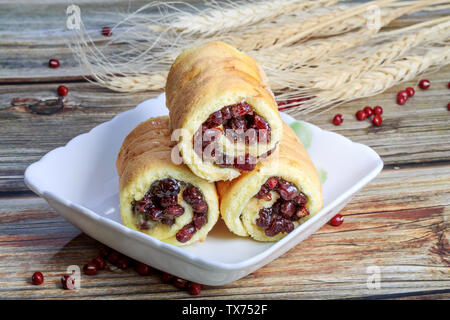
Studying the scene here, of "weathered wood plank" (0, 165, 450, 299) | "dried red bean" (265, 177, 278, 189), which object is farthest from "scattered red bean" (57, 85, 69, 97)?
"dried red bean" (265, 177, 278, 189)

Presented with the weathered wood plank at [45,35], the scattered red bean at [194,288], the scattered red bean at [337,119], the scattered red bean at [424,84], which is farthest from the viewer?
the weathered wood plank at [45,35]

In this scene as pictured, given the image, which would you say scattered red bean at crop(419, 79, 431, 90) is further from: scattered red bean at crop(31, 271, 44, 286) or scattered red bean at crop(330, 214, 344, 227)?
scattered red bean at crop(31, 271, 44, 286)

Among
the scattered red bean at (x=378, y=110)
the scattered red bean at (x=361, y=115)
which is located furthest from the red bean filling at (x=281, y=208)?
the scattered red bean at (x=378, y=110)

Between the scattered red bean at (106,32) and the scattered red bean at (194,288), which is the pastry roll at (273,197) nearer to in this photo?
the scattered red bean at (194,288)

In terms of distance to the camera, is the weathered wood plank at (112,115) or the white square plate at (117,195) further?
the weathered wood plank at (112,115)

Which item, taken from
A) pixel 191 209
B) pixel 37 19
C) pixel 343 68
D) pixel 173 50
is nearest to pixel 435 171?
pixel 343 68

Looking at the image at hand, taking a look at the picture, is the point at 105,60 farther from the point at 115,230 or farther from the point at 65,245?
the point at 115,230

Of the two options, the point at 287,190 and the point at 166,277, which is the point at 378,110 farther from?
the point at 166,277
